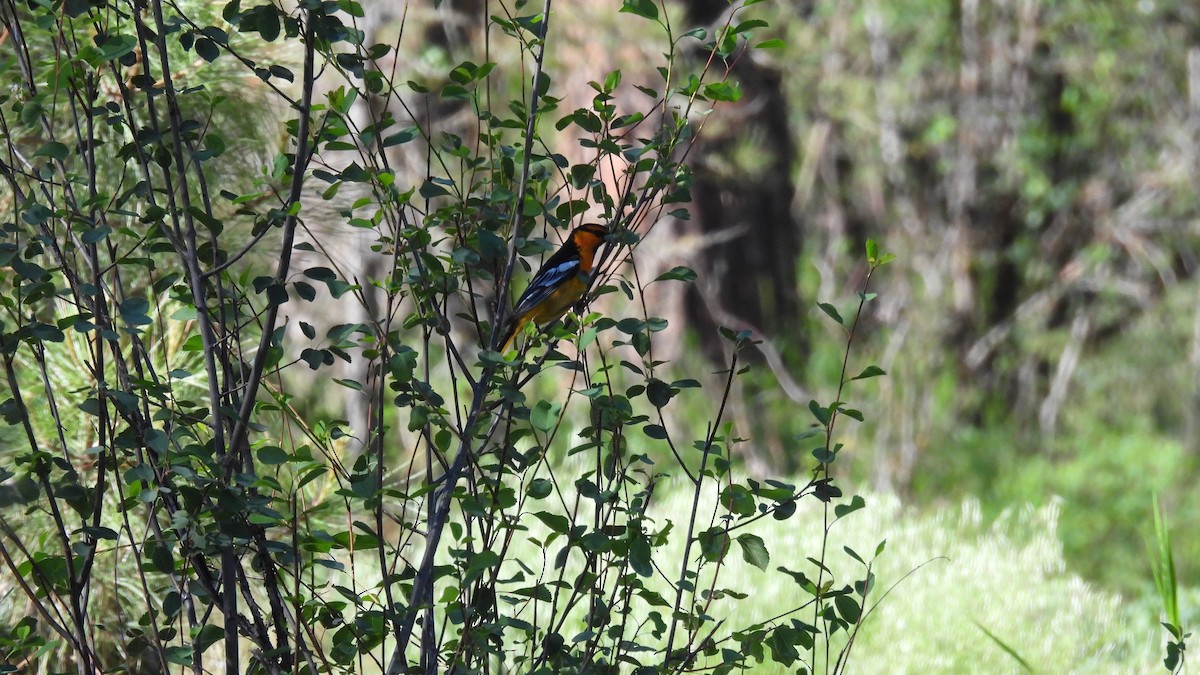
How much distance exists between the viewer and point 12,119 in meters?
2.84

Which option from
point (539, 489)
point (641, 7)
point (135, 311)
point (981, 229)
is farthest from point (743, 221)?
point (135, 311)

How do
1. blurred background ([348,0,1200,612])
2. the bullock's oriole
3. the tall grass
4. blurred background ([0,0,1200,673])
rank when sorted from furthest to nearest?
blurred background ([348,0,1200,612]) → blurred background ([0,0,1200,673]) → the tall grass → the bullock's oriole

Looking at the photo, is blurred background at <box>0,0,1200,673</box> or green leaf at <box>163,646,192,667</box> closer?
green leaf at <box>163,646,192,667</box>

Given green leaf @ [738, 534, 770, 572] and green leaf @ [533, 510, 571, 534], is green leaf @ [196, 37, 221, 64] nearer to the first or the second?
green leaf @ [533, 510, 571, 534]

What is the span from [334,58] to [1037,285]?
881cm

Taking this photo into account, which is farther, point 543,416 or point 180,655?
point 180,655

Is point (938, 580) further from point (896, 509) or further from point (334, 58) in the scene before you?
point (334, 58)

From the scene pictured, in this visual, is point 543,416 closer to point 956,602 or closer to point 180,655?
point 180,655

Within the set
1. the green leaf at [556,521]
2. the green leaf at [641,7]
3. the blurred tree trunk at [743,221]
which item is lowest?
the green leaf at [556,521]

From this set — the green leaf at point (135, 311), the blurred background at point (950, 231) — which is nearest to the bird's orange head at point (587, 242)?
the green leaf at point (135, 311)

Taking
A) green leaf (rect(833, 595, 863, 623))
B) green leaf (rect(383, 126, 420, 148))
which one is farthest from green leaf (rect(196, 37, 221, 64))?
green leaf (rect(833, 595, 863, 623))

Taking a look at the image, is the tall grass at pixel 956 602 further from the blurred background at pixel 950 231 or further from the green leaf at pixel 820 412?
the blurred background at pixel 950 231

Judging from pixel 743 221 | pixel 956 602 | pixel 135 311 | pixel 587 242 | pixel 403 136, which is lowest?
pixel 135 311

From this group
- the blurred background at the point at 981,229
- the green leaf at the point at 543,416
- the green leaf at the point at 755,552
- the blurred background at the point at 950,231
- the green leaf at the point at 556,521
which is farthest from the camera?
the blurred background at the point at 981,229
